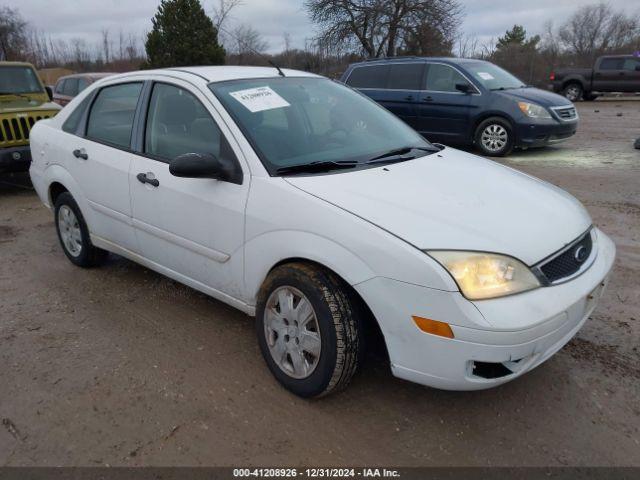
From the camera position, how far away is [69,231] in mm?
4574

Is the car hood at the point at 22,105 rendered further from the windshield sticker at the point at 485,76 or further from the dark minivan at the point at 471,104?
the windshield sticker at the point at 485,76

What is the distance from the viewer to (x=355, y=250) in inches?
95.0

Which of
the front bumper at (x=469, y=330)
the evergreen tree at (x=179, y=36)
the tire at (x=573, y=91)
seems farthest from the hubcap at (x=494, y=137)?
the evergreen tree at (x=179, y=36)

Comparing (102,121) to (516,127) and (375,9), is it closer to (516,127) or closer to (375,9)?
(516,127)

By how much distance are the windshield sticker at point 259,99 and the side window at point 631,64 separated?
22.7 m

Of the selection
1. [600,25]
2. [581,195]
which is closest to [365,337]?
[581,195]

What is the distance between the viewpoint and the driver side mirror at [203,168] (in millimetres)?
2854

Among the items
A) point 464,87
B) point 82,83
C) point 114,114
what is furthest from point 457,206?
point 82,83

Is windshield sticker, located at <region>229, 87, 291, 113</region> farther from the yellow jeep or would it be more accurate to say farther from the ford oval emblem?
the yellow jeep

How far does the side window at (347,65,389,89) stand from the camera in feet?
33.9

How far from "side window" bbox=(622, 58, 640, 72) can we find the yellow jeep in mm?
21443

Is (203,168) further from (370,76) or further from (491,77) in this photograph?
(370,76)

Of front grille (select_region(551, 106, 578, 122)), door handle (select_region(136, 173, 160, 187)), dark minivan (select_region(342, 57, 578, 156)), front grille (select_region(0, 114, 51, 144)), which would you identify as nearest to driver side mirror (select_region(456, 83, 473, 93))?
dark minivan (select_region(342, 57, 578, 156))

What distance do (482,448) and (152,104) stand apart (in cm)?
292
